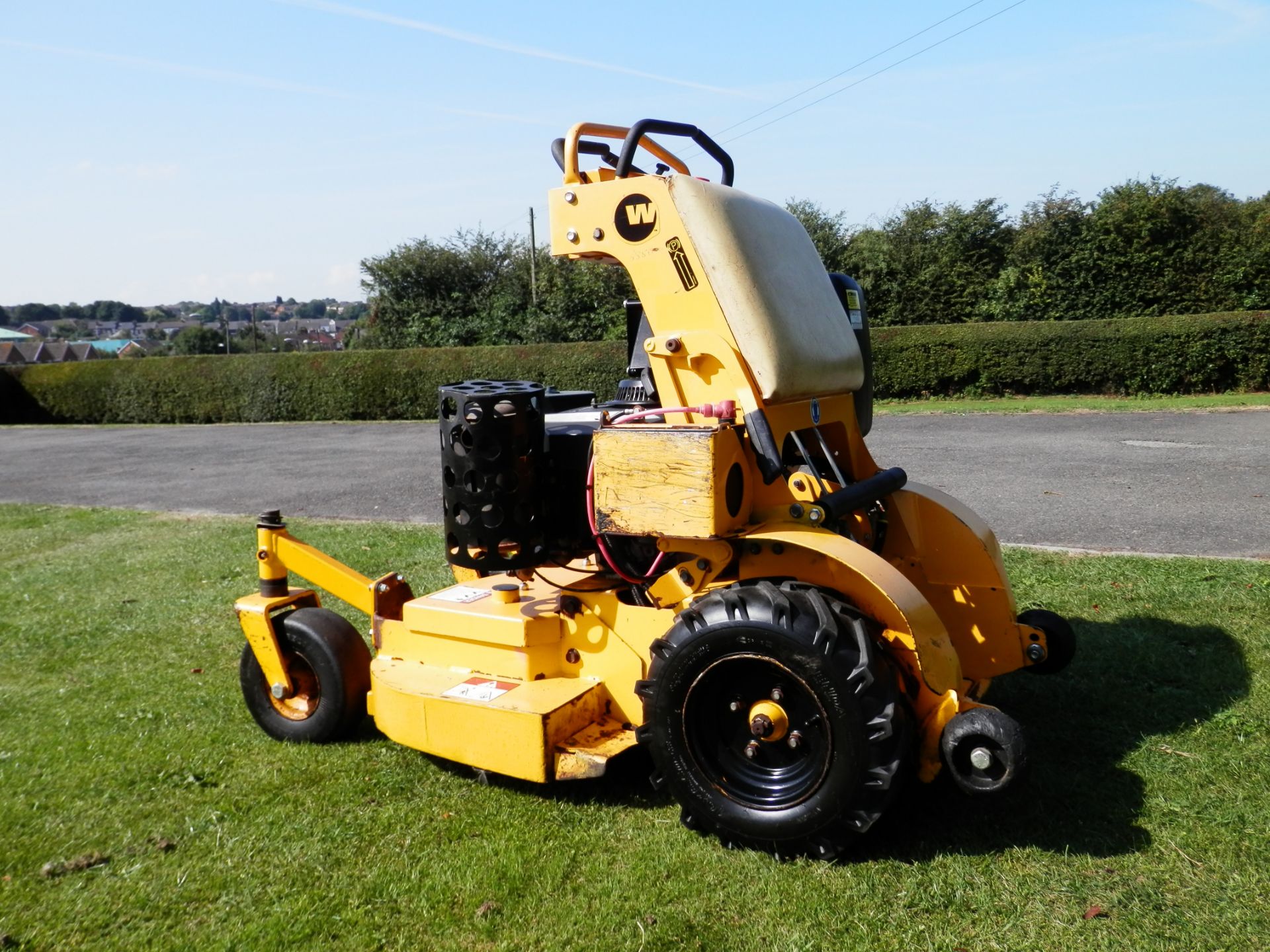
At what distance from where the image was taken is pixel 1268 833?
351 cm

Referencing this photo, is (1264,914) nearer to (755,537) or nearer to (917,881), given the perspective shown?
(917,881)

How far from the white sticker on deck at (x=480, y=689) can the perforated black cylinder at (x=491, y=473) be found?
0.47 m

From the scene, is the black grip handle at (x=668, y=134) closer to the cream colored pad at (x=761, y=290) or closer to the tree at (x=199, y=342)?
the cream colored pad at (x=761, y=290)

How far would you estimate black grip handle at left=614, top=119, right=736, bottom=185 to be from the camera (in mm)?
4008

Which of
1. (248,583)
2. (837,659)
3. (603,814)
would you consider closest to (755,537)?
(837,659)

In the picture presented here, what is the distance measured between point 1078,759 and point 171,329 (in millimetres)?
129109

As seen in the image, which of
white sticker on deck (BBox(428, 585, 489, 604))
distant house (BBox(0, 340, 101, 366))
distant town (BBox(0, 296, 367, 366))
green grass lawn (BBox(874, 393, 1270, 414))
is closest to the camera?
white sticker on deck (BBox(428, 585, 489, 604))

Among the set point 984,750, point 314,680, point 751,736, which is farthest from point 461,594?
point 984,750

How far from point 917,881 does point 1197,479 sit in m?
7.97

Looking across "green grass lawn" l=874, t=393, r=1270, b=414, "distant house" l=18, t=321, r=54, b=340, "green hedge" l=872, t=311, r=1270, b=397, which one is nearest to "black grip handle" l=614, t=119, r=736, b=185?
"green grass lawn" l=874, t=393, r=1270, b=414

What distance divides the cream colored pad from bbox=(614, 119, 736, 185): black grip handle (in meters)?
0.29

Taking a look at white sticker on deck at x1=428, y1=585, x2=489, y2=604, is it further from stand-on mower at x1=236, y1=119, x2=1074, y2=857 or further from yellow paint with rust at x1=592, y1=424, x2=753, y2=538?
yellow paint with rust at x1=592, y1=424, x2=753, y2=538

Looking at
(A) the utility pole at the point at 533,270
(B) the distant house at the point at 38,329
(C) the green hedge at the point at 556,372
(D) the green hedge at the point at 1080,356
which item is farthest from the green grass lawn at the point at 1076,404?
(B) the distant house at the point at 38,329

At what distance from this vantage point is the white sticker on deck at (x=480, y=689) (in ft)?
13.3
